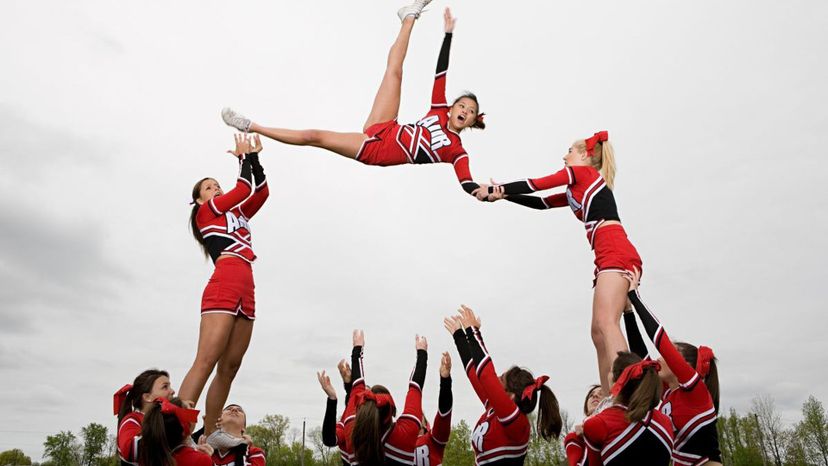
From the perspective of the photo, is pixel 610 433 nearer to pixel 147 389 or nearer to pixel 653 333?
pixel 653 333

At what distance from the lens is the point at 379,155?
7.79 metres

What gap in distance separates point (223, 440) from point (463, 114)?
4892mm

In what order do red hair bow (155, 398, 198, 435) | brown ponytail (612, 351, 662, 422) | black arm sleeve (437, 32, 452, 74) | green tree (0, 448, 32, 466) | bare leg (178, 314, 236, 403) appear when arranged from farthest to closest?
green tree (0, 448, 32, 466)
black arm sleeve (437, 32, 452, 74)
bare leg (178, 314, 236, 403)
red hair bow (155, 398, 198, 435)
brown ponytail (612, 351, 662, 422)

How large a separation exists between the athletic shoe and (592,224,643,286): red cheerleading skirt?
13.6 feet

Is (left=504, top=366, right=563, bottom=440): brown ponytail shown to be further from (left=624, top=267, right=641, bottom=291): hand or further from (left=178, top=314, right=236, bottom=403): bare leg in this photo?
(left=178, top=314, right=236, bottom=403): bare leg

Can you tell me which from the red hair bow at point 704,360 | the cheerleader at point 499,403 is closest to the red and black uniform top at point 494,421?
the cheerleader at point 499,403

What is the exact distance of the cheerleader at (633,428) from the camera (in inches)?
168

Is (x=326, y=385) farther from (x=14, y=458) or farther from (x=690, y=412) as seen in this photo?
(x=14, y=458)

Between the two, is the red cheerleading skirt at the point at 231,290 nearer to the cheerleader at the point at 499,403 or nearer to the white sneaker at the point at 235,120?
the white sneaker at the point at 235,120

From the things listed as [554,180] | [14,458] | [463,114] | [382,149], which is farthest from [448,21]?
[14,458]

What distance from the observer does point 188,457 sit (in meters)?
4.92

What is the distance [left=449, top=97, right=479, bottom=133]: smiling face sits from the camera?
812cm

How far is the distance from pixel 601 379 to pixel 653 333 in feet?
4.41

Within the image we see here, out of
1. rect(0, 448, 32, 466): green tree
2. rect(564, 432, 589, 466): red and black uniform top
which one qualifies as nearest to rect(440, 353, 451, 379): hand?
rect(564, 432, 589, 466): red and black uniform top
